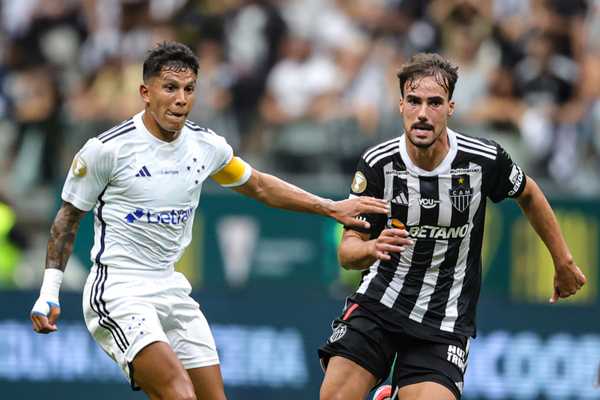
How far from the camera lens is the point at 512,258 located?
412 inches

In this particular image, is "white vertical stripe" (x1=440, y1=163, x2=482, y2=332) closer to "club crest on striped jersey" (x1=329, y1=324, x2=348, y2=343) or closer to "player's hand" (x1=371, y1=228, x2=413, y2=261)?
"club crest on striped jersey" (x1=329, y1=324, x2=348, y2=343)

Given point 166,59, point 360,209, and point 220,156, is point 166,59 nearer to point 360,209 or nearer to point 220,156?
point 220,156

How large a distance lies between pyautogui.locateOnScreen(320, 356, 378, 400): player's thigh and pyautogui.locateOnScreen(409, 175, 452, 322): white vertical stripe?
414 millimetres

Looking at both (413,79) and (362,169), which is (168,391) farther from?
(413,79)

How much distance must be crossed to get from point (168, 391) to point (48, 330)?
734 mm

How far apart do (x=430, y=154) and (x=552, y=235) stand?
2.95 ft

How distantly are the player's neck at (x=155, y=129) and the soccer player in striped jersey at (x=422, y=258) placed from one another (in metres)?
1.09

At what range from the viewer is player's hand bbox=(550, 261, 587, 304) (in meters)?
7.06

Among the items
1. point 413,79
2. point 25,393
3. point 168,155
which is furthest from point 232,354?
point 413,79

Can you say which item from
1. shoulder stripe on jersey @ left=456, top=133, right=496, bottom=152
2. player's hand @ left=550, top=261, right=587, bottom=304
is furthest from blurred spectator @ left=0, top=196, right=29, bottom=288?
player's hand @ left=550, top=261, right=587, bottom=304

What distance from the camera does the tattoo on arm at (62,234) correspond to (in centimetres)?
689

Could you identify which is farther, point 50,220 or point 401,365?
point 50,220

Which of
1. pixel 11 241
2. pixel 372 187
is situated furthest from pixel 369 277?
pixel 11 241

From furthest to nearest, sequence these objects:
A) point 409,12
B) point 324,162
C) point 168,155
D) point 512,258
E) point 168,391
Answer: point 409,12, point 324,162, point 512,258, point 168,155, point 168,391
